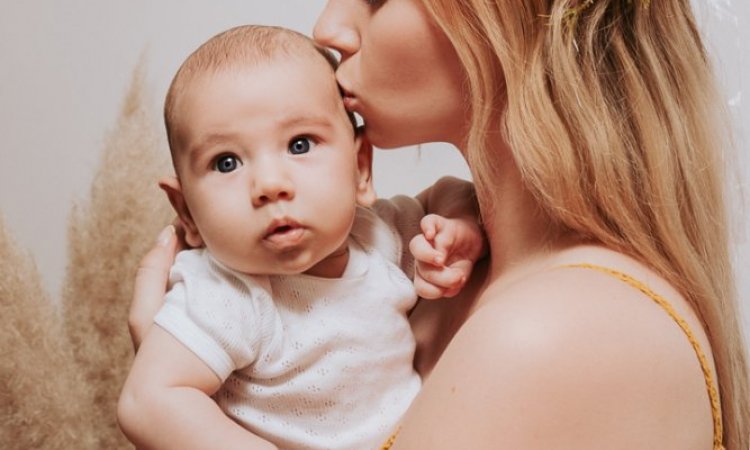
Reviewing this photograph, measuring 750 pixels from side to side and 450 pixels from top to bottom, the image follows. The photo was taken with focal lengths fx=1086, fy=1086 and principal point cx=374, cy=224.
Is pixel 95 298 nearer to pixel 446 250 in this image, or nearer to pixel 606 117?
pixel 446 250

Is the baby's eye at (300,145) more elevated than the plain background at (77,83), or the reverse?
the baby's eye at (300,145)

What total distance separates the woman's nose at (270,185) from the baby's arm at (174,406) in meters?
0.19

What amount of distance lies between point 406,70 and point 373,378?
0.37m

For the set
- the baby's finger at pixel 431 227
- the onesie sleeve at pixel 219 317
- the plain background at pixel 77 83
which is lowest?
the plain background at pixel 77 83

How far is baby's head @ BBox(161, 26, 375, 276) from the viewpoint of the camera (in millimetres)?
1231

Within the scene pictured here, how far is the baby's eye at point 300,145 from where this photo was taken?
126 cm

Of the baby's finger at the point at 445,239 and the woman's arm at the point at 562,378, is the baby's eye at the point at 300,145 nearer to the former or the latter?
the baby's finger at the point at 445,239

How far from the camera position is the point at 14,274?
1.97m

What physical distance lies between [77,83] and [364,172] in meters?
1.13

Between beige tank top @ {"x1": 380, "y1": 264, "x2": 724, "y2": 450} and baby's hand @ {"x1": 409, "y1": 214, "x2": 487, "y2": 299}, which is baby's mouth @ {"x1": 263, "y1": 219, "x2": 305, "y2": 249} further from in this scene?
beige tank top @ {"x1": 380, "y1": 264, "x2": 724, "y2": 450}

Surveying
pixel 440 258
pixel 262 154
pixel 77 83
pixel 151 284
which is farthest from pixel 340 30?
pixel 77 83

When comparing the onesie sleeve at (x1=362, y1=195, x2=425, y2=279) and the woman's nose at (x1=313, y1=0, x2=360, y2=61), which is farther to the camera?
the onesie sleeve at (x1=362, y1=195, x2=425, y2=279)

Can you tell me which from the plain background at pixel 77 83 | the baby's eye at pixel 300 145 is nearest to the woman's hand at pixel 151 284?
the baby's eye at pixel 300 145

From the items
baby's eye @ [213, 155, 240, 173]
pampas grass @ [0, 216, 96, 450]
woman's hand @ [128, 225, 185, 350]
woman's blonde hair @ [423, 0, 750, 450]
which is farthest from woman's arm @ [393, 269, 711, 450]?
pampas grass @ [0, 216, 96, 450]
